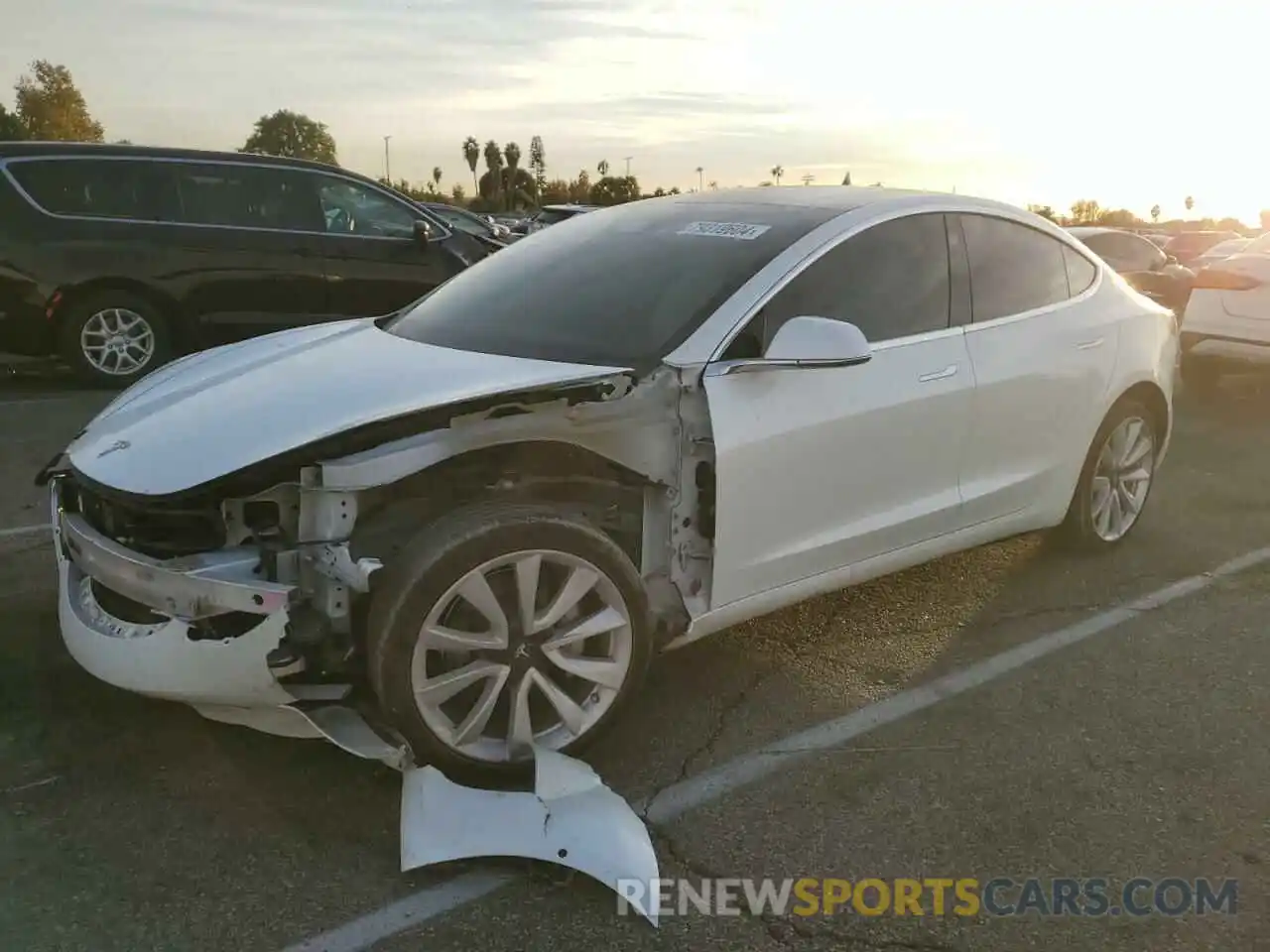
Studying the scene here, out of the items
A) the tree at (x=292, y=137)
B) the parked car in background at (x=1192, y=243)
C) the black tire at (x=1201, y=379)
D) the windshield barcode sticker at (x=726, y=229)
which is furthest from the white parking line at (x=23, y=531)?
the tree at (x=292, y=137)

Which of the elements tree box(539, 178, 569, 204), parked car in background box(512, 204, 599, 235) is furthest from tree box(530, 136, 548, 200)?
parked car in background box(512, 204, 599, 235)

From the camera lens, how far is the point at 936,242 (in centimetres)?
418

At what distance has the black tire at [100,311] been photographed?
8.25 metres

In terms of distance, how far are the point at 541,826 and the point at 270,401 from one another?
1.39 meters

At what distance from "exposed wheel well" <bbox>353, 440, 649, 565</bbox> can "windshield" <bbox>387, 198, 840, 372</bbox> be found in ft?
1.11

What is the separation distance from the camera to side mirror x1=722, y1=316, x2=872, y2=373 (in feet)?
11.1

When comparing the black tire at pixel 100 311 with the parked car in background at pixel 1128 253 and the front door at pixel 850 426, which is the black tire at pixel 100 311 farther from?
the parked car in background at pixel 1128 253

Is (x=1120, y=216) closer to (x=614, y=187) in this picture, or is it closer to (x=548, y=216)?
(x=614, y=187)

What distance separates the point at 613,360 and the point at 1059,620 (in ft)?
7.08

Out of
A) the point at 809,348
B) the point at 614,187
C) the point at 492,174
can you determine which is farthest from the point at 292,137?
the point at 809,348

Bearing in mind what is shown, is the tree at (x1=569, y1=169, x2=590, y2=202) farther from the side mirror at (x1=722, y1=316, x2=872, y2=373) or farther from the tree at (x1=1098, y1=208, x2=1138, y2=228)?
the side mirror at (x1=722, y1=316, x2=872, y2=373)

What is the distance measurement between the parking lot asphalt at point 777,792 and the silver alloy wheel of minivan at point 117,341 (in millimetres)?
4227

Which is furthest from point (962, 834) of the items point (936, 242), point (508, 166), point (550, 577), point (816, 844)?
point (508, 166)

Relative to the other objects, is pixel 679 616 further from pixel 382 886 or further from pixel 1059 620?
pixel 1059 620
